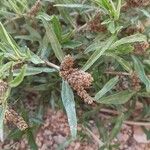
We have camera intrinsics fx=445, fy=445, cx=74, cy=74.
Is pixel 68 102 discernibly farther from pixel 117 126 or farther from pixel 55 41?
pixel 117 126

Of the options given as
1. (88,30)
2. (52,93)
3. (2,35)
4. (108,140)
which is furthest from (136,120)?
(2,35)

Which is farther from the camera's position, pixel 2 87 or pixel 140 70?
pixel 140 70

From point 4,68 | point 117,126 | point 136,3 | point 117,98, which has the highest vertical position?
point 136,3

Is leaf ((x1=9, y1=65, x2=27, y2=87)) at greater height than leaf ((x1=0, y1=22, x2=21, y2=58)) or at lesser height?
lesser

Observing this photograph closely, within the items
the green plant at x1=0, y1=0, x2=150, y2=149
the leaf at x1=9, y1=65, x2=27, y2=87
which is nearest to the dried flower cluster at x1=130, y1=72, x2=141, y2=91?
the green plant at x1=0, y1=0, x2=150, y2=149

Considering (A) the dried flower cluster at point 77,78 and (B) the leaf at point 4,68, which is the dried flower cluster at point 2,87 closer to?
(B) the leaf at point 4,68

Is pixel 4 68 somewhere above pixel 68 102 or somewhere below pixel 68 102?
above

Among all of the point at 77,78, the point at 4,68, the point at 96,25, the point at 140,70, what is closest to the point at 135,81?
the point at 140,70

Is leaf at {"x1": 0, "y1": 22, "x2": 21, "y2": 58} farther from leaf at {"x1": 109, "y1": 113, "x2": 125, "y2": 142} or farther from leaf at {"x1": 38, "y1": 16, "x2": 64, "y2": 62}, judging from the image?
leaf at {"x1": 109, "y1": 113, "x2": 125, "y2": 142}
